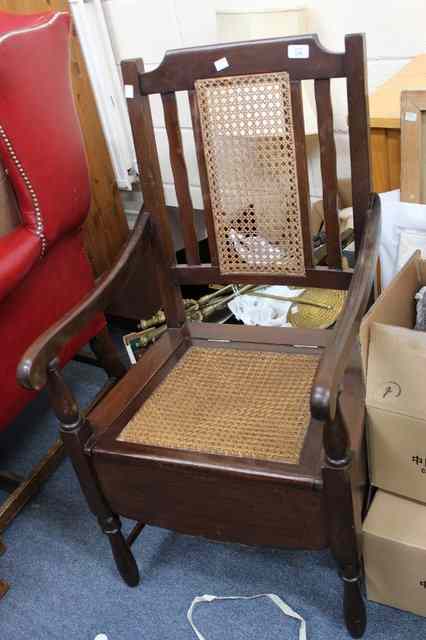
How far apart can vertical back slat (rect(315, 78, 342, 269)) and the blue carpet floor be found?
69 centimetres

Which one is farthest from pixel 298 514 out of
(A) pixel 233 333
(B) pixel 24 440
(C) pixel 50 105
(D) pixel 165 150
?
(D) pixel 165 150

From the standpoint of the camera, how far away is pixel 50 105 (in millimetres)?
1354

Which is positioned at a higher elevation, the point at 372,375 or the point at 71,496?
the point at 372,375

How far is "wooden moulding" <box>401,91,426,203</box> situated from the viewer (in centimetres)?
108

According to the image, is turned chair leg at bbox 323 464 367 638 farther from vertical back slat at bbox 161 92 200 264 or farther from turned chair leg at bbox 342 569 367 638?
vertical back slat at bbox 161 92 200 264

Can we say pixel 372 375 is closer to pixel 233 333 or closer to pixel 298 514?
pixel 298 514

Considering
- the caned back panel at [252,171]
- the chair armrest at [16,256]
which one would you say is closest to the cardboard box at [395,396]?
the caned back panel at [252,171]

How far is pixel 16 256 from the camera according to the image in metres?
1.31

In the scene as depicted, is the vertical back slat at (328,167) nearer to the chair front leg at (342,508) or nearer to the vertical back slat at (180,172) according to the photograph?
the vertical back slat at (180,172)

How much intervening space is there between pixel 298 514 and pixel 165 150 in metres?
1.43

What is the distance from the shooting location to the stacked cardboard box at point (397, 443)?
993 mm

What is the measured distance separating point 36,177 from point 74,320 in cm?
43

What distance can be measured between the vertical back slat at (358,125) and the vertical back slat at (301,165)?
3.7 inches

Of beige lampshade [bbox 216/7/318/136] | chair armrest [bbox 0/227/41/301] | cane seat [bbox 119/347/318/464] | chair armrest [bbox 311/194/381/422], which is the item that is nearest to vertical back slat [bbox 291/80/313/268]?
chair armrest [bbox 311/194/381/422]
